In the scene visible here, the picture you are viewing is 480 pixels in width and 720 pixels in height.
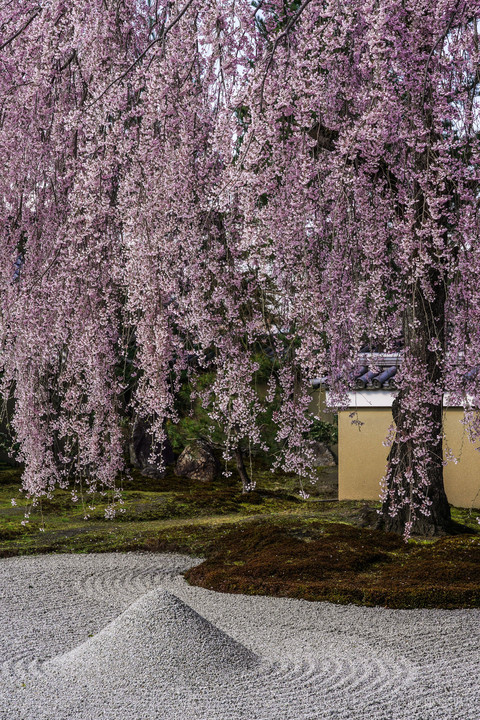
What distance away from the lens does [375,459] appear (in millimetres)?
9734

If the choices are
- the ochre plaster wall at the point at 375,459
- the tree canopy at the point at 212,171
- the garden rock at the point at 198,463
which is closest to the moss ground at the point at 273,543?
the ochre plaster wall at the point at 375,459

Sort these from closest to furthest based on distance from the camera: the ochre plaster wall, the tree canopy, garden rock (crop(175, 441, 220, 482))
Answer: the tree canopy
the ochre plaster wall
garden rock (crop(175, 441, 220, 482))

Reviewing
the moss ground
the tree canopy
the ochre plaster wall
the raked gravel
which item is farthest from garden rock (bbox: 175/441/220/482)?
the tree canopy

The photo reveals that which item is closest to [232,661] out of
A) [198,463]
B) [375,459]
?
[375,459]

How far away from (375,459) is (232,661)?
255 inches

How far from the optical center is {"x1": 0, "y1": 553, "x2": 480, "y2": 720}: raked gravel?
3.08 meters

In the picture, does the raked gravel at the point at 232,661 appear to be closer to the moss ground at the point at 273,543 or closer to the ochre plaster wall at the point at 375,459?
the moss ground at the point at 273,543

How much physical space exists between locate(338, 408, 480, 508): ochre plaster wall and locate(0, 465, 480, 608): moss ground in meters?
0.30

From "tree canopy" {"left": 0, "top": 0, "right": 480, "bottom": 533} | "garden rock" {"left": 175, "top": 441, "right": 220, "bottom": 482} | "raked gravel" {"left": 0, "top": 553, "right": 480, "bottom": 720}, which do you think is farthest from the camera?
"garden rock" {"left": 175, "top": 441, "right": 220, "bottom": 482}

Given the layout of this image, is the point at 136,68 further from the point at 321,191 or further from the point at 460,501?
the point at 460,501

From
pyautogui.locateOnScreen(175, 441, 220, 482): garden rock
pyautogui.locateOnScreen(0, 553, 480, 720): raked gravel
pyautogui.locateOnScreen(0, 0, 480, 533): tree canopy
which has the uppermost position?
pyautogui.locateOnScreen(0, 0, 480, 533): tree canopy

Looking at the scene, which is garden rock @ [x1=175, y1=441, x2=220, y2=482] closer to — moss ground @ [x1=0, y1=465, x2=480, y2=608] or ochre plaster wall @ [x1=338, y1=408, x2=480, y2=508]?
moss ground @ [x1=0, y1=465, x2=480, y2=608]

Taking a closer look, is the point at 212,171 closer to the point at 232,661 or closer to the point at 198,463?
the point at 232,661

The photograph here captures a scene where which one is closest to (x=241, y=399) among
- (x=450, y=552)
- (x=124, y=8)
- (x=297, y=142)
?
(x=297, y=142)
